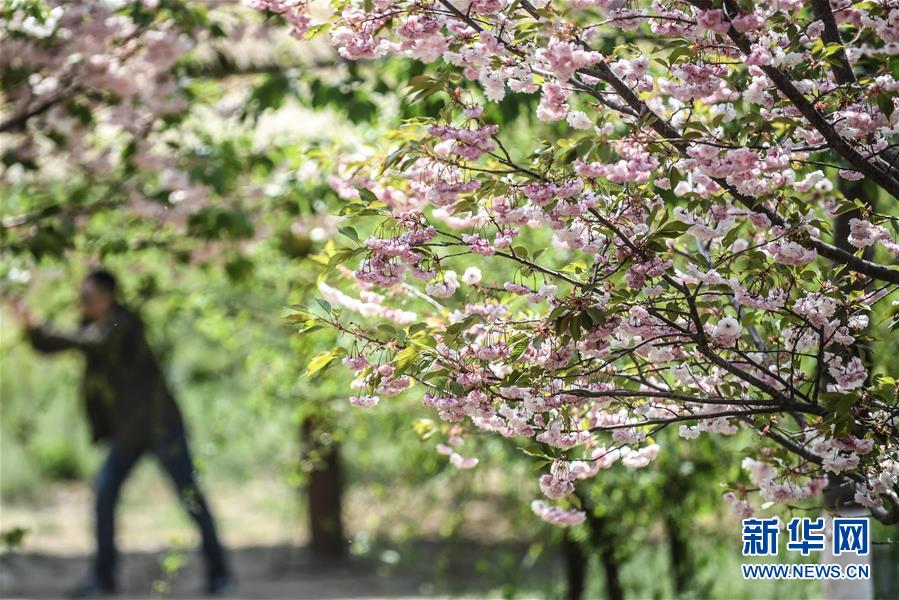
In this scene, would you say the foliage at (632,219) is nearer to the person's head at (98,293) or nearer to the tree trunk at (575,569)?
the tree trunk at (575,569)

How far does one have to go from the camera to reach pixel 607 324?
2.71m

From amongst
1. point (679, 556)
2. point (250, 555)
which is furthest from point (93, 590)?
point (679, 556)

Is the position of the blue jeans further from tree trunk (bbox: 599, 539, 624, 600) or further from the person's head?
tree trunk (bbox: 599, 539, 624, 600)

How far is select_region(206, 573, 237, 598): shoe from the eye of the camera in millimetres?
7043

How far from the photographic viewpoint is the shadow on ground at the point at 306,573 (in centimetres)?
726

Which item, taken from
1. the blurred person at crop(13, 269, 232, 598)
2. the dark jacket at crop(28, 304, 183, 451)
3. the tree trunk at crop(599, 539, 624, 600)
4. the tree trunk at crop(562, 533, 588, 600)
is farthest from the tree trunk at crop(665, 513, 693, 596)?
the dark jacket at crop(28, 304, 183, 451)

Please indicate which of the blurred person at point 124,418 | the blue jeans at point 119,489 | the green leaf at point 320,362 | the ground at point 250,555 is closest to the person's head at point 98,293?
the blurred person at point 124,418

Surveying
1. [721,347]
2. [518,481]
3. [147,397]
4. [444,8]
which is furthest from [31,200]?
[721,347]

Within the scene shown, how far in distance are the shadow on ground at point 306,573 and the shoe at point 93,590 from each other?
163 mm

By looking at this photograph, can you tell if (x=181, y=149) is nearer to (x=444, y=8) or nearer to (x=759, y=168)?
(x=444, y=8)

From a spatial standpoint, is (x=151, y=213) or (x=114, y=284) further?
(x=114, y=284)

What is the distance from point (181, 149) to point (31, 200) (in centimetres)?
70

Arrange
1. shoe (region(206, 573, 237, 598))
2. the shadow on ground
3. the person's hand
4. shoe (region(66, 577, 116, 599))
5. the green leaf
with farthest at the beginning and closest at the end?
the shadow on ground, shoe (region(206, 573, 237, 598)), shoe (region(66, 577, 116, 599)), the person's hand, the green leaf

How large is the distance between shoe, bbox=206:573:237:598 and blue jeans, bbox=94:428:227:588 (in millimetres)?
72
